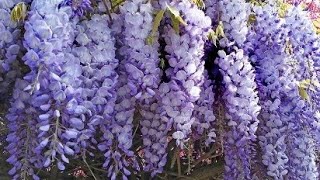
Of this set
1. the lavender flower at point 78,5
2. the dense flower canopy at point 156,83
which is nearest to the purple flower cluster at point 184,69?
the dense flower canopy at point 156,83

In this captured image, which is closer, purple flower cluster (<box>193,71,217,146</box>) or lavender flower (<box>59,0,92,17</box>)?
lavender flower (<box>59,0,92,17</box>)

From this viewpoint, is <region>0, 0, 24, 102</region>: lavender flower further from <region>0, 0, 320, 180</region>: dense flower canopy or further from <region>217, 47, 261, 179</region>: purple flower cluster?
<region>217, 47, 261, 179</region>: purple flower cluster

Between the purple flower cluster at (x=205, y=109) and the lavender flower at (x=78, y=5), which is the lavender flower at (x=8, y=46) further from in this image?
the purple flower cluster at (x=205, y=109)

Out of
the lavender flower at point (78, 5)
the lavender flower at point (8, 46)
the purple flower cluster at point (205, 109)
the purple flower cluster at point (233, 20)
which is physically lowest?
the lavender flower at point (8, 46)

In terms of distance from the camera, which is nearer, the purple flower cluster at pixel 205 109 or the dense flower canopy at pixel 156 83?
the dense flower canopy at pixel 156 83

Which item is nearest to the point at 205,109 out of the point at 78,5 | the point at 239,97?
the point at 239,97

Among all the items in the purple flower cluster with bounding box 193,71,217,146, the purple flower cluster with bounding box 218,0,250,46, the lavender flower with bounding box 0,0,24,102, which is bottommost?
the lavender flower with bounding box 0,0,24,102

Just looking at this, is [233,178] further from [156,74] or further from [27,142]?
[27,142]

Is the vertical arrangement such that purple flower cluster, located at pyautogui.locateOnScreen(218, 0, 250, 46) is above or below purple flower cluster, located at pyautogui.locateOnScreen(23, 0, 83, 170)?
above

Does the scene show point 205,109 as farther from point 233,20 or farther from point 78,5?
point 78,5

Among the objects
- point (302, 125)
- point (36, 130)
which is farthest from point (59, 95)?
point (302, 125)

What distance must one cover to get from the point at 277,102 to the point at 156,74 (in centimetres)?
25

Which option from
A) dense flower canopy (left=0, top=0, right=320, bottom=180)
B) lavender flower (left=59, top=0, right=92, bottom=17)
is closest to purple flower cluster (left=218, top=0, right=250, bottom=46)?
dense flower canopy (left=0, top=0, right=320, bottom=180)

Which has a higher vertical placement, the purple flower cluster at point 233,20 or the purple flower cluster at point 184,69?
the purple flower cluster at point 233,20
